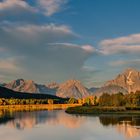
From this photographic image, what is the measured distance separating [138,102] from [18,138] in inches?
4138

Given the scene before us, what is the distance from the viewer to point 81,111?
150 meters

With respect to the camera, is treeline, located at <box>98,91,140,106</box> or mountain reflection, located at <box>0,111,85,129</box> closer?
mountain reflection, located at <box>0,111,85,129</box>

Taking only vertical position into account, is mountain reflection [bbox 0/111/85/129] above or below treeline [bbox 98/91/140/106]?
below

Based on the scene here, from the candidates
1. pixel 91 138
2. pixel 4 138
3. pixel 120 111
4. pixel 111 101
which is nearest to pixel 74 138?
pixel 91 138

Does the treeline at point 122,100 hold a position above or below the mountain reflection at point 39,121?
above

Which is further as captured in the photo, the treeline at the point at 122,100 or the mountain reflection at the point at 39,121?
the treeline at the point at 122,100

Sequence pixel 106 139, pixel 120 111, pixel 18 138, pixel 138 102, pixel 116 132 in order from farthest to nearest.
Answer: pixel 138 102 < pixel 120 111 < pixel 116 132 < pixel 18 138 < pixel 106 139

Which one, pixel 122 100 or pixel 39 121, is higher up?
pixel 122 100

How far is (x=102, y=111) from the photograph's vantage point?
140m

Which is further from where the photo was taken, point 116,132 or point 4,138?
point 116,132

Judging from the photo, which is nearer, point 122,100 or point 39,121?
point 39,121

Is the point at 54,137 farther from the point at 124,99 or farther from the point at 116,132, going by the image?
the point at 124,99

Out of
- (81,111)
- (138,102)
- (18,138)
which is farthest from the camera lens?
(138,102)

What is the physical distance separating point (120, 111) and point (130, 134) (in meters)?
70.0
